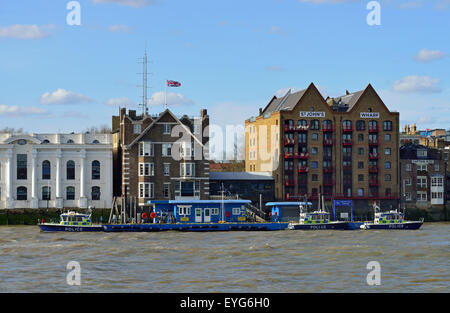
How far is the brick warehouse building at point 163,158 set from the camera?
107 metres

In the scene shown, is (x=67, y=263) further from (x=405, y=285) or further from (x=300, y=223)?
(x=300, y=223)

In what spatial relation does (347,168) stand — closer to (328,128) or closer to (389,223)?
(328,128)

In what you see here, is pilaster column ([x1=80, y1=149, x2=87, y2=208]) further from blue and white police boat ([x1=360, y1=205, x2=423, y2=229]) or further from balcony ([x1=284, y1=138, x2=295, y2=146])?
blue and white police boat ([x1=360, y1=205, x2=423, y2=229])

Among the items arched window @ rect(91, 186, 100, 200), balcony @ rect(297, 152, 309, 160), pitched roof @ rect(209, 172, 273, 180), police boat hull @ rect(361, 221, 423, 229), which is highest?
balcony @ rect(297, 152, 309, 160)

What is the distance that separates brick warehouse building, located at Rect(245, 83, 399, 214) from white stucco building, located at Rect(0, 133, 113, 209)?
1053 inches

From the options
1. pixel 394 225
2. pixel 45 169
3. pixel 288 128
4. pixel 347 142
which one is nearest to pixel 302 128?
pixel 288 128

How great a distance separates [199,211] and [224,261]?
3999cm

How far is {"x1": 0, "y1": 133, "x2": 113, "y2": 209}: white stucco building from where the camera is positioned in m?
105

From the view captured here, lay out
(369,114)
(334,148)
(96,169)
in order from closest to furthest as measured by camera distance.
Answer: (96,169) → (334,148) → (369,114)

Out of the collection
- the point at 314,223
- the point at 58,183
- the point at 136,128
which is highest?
the point at 136,128

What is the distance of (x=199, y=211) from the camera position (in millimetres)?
98250

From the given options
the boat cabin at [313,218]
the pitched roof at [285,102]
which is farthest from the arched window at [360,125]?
the boat cabin at [313,218]

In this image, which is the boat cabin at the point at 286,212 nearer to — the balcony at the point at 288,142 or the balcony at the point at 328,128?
the balcony at the point at 288,142

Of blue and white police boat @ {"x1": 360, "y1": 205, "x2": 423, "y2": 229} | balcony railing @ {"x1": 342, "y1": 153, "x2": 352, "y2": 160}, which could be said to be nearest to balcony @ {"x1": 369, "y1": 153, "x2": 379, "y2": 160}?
balcony railing @ {"x1": 342, "y1": 153, "x2": 352, "y2": 160}
